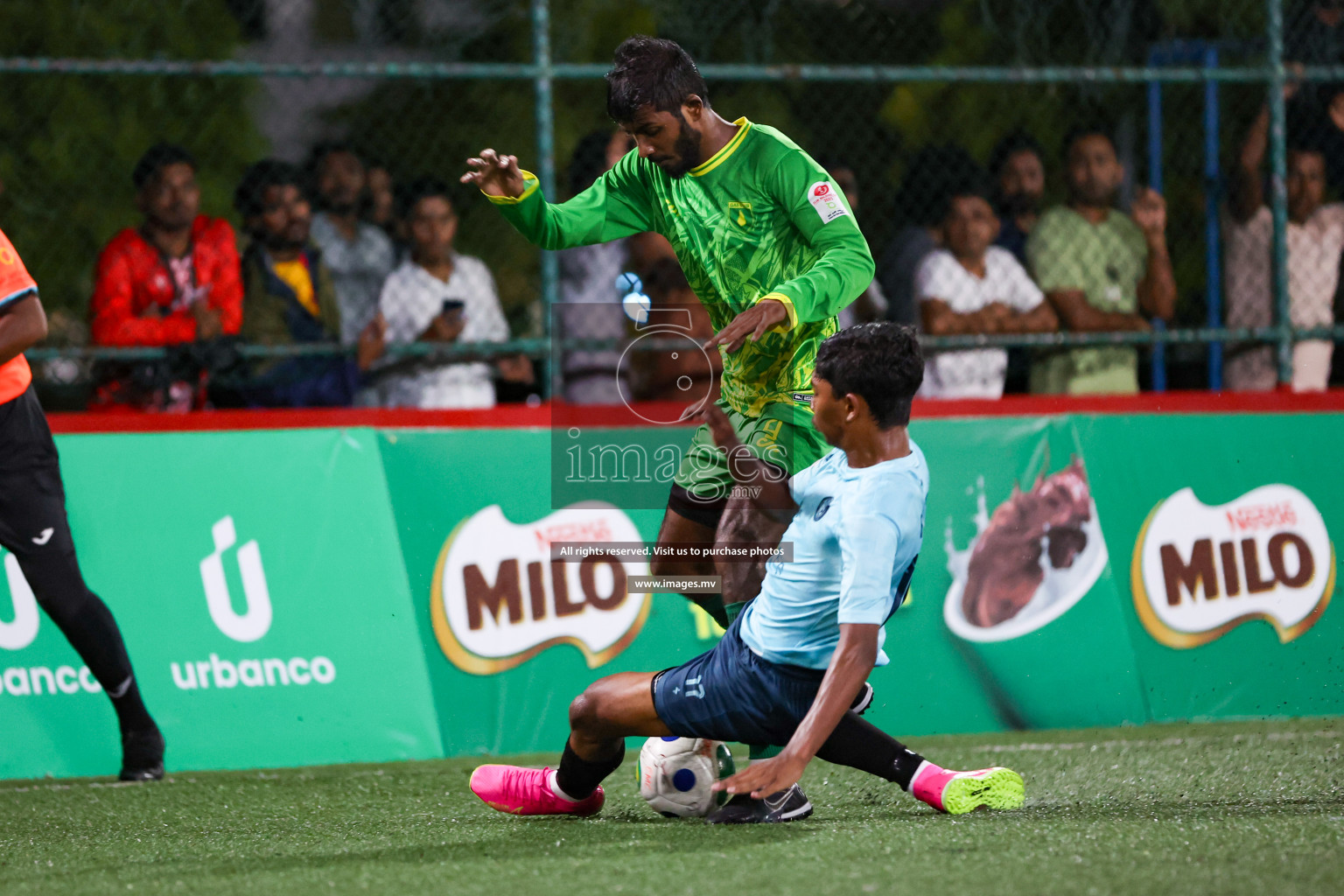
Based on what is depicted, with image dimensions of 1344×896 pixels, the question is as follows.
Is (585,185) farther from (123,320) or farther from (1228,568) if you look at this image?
(1228,568)

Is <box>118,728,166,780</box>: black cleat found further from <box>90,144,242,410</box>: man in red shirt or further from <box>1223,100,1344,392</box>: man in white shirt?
<box>1223,100,1344,392</box>: man in white shirt

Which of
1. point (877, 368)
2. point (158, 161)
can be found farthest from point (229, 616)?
point (877, 368)

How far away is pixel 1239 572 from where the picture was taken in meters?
6.30

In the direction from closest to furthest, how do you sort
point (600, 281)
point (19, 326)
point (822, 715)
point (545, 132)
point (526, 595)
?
1. point (822, 715)
2. point (19, 326)
3. point (526, 595)
4. point (545, 132)
5. point (600, 281)

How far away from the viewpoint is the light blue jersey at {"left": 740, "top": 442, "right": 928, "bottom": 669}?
369 cm

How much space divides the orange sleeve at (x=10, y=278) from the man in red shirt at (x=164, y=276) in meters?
1.36

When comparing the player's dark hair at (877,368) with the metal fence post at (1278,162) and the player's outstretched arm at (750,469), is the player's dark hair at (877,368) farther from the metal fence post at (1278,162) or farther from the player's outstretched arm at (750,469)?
the metal fence post at (1278,162)

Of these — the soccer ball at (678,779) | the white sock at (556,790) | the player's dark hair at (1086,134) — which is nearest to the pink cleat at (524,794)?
the white sock at (556,790)

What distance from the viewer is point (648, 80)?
423 centimetres

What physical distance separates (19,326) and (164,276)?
1.64 m

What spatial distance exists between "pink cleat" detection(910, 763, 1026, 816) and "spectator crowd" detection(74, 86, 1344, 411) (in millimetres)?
2470

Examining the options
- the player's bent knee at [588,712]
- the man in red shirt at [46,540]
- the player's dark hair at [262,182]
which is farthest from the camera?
the player's dark hair at [262,182]

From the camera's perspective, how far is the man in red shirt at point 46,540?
527cm

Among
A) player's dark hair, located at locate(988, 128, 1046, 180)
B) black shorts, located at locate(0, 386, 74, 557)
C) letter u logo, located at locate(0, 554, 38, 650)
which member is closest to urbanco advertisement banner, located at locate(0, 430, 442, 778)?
letter u logo, located at locate(0, 554, 38, 650)
